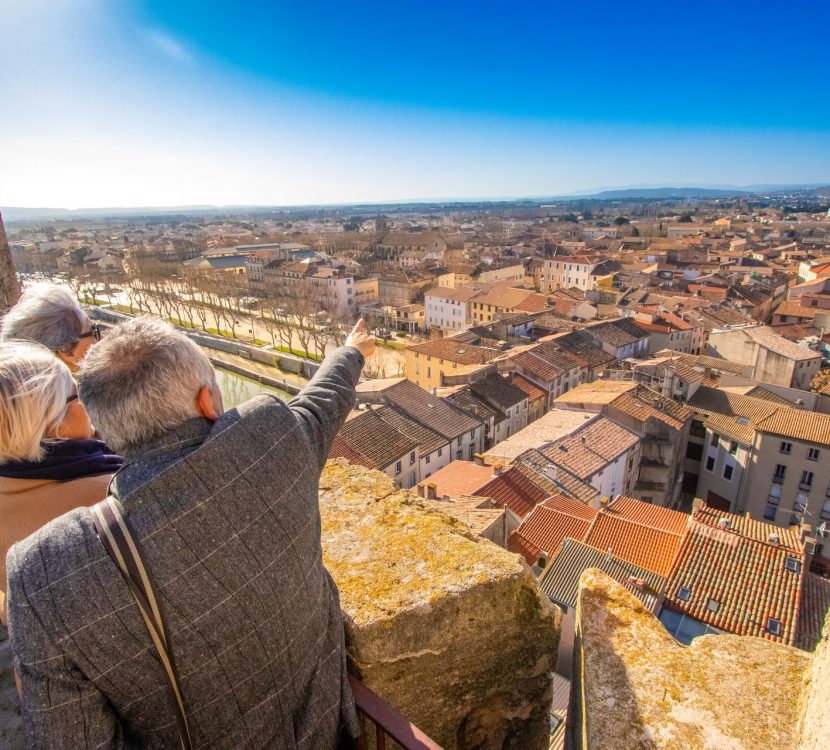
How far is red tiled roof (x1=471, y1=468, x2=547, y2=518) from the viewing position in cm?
1338

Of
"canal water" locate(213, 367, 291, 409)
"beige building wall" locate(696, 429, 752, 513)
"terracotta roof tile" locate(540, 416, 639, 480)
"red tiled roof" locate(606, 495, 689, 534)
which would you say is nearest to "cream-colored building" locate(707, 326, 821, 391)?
"beige building wall" locate(696, 429, 752, 513)

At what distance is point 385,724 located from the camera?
5.98ft

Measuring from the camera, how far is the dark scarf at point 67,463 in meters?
1.79

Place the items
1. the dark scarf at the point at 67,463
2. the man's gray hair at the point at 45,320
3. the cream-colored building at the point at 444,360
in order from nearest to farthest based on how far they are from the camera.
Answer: the dark scarf at the point at 67,463
the man's gray hair at the point at 45,320
the cream-colored building at the point at 444,360

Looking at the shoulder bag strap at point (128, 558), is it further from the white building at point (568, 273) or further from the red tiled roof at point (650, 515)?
the white building at point (568, 273)

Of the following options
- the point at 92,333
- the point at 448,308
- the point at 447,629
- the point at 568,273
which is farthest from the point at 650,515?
the point at 568,273

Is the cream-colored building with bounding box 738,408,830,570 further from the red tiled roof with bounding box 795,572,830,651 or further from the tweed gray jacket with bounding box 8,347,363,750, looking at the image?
the tweed gray jacket with bounding box 8,347,363,750

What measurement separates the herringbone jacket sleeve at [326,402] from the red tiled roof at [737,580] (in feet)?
35.5

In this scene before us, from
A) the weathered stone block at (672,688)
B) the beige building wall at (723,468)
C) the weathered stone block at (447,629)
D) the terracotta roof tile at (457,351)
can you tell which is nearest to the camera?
the weathered stone block at (672,688)

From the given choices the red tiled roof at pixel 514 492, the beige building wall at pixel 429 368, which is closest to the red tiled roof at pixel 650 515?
the red tiled roof at pixel 514 492

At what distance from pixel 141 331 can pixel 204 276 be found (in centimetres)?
6032

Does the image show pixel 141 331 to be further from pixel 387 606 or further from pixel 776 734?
pixel 776 734

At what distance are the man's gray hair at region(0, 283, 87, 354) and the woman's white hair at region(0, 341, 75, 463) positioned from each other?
2.87 ft

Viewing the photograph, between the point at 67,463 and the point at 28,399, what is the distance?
31cm
